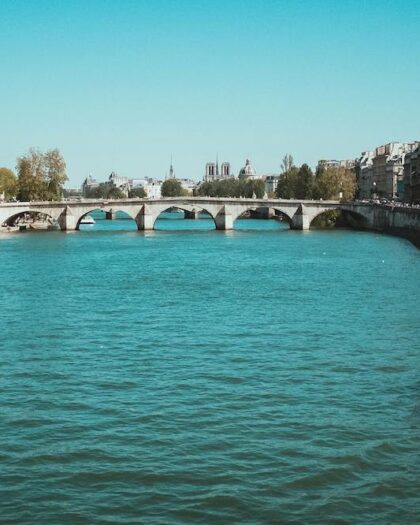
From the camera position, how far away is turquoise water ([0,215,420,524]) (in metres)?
10.6

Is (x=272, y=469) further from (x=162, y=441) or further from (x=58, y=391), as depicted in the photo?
(x=58, y=391)

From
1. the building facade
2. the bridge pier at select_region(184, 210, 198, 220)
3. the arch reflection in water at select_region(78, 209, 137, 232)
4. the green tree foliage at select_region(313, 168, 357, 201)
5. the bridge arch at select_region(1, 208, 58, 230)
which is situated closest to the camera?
the bridge arch at select_region(1, 208, 58, 230)

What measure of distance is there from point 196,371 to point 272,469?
5128mm

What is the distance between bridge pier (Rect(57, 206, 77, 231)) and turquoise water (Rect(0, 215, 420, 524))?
40.6 meters

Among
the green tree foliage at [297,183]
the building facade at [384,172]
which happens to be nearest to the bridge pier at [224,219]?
the green tree foliage at [297,183]

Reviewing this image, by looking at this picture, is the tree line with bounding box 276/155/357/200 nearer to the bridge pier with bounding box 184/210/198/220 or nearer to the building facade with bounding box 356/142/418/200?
the building facade with bounding box 356/142/418/200

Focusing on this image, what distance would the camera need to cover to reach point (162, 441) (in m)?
12.6

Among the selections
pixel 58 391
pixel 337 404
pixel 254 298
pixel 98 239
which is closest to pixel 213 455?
pixel 337 404

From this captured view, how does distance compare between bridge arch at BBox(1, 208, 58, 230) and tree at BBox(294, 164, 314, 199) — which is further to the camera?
tree at BBox(294, 164, 314, 199)

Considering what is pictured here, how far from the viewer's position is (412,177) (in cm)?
8500

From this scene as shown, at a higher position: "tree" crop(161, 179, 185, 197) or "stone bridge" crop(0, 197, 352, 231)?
"tree" crop(161, 179, 185, 197)

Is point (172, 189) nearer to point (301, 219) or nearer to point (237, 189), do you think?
point (237, 189)

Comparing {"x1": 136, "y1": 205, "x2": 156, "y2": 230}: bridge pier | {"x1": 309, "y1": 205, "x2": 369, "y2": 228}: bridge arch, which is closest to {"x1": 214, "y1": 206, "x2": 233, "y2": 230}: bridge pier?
{"x1": 136, "y1": 205, "x2": 156, "y2": 230}: bridge pier

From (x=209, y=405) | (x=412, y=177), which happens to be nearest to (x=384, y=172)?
(x=412, y=177)
